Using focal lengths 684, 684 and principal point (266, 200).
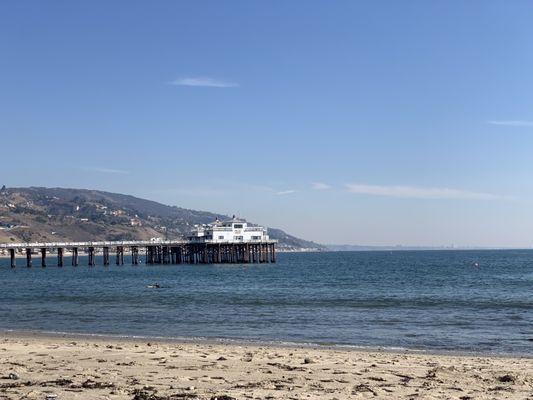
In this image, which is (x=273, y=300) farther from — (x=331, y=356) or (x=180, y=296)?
(x=331, y=356)

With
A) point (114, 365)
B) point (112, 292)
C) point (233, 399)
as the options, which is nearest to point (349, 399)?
point (233, 399)

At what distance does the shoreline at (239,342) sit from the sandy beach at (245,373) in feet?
3.22

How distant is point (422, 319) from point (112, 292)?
28117mm

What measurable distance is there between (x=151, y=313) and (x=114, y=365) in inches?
768

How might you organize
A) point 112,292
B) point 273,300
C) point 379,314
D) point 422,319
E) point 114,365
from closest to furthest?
point 114,365 → point 422,319 → point 379,314 → point 273,300 → point 112,292

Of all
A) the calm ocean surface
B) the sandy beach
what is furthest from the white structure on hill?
the sandy beach

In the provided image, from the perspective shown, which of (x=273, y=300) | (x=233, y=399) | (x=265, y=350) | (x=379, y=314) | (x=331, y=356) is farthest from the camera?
(x=273, y=300)

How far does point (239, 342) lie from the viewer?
2359 cm

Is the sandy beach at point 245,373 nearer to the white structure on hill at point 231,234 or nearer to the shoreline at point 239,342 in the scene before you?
the shoreline at point 239,342

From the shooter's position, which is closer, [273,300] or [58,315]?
[58,315]

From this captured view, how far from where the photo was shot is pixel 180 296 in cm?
4866

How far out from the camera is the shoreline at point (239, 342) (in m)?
21.2

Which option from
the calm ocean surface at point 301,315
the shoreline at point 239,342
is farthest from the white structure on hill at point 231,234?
the shoreline at point 239,342

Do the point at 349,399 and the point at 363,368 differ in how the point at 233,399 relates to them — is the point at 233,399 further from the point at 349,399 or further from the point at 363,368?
the point at 363,368
